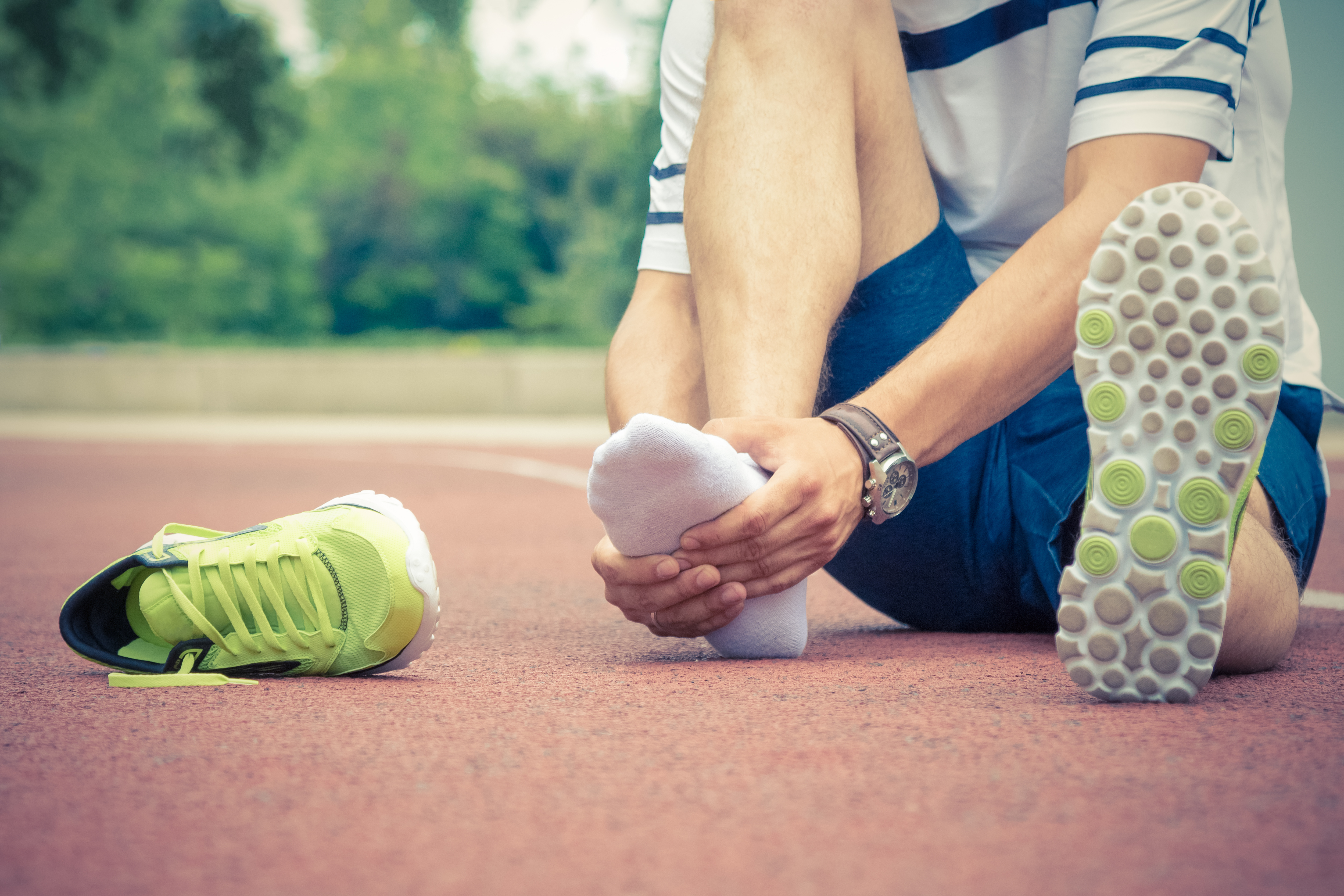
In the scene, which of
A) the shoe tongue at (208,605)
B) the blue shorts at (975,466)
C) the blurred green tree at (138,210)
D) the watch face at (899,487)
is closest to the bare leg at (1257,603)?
the blue shorts at (975,466)

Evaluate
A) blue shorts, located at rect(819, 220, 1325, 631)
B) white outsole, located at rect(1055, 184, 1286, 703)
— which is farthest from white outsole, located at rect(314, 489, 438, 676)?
white outsole, located at rect(1055, 184, 1286, 703)

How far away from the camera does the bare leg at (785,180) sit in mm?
1399

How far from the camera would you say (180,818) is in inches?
36.7

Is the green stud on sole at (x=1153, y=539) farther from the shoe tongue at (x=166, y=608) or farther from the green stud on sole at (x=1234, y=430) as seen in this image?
the shoe tongue at (x=166, y=608)

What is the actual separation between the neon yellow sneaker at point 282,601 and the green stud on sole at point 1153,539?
0.78m

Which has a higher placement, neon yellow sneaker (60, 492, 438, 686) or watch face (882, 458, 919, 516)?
watch face (882, 458, 919, 516)

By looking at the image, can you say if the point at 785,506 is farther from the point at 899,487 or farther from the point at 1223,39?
the point at 1223,39

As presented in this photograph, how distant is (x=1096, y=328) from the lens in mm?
1154

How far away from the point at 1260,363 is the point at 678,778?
657mm

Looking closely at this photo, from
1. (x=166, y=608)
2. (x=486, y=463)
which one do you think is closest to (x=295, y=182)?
(x=486, y=463)

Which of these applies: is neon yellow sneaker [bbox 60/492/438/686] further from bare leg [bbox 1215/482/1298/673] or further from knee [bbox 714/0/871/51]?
bare leg [bbox 1215/482/1298/673]

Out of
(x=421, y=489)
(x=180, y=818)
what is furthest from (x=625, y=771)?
(x=421, y=489)

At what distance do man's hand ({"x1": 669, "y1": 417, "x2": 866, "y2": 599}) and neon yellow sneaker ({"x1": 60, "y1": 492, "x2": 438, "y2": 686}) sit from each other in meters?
0.34

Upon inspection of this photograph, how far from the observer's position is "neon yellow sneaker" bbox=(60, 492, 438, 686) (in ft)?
4.66
